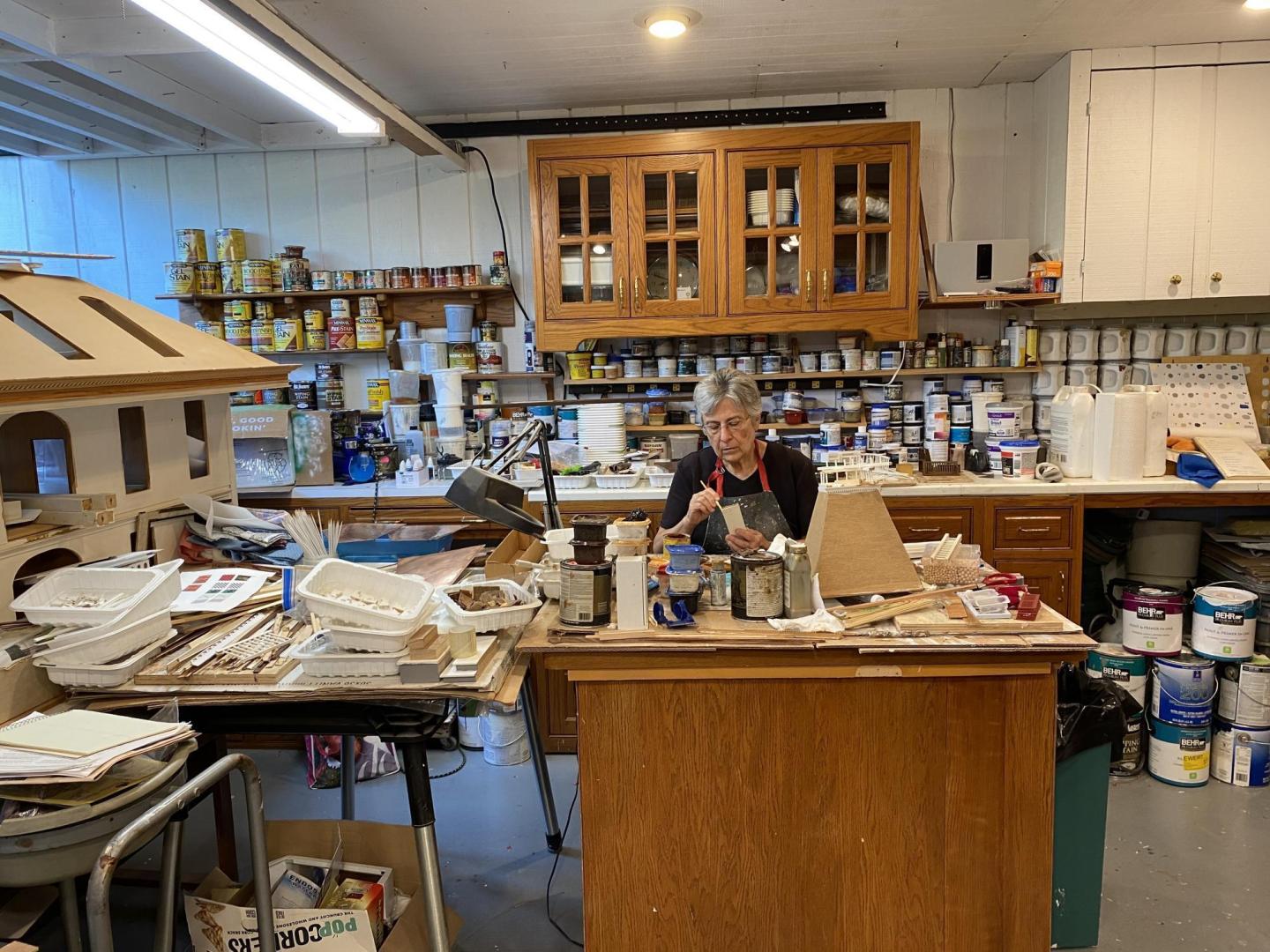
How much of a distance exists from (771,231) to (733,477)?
148cm

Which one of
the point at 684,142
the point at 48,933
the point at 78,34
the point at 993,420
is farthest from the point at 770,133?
the point at 48,933

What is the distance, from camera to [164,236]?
14.7 feet

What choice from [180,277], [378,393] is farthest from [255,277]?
[378,393]

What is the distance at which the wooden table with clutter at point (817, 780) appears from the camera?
185cm

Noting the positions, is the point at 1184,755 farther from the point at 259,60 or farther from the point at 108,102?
the point at 108,102

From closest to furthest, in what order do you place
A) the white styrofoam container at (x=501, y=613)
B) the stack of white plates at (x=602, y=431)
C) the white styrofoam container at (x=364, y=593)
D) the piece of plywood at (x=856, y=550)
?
1. the white styrofoam container at (x=364, y=593)
2. the white styrofoam container at (x=501, y=613)
3. the piece of plywood at (x=856, y=550)
4. the stack of white plates at (x=602, y=431)

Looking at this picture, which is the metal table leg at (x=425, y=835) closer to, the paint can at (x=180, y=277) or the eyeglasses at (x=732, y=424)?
the eyeglasses at (x=732, y=424)

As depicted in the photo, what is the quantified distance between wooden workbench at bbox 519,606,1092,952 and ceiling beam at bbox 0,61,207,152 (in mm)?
3223

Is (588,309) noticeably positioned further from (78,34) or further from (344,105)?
(78,34)

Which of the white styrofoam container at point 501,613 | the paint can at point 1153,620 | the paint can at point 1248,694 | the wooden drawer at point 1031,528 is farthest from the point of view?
the wooden drawer at point 1031,528

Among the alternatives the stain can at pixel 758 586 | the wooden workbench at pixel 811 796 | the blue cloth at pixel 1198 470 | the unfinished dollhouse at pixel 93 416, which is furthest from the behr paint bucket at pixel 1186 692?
the unfinished dollhouse at pixel 93 416

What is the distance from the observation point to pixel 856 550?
80.7 inches

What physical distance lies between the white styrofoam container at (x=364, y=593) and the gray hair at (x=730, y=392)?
127cm

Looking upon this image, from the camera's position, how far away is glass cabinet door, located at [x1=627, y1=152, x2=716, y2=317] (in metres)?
3.85
